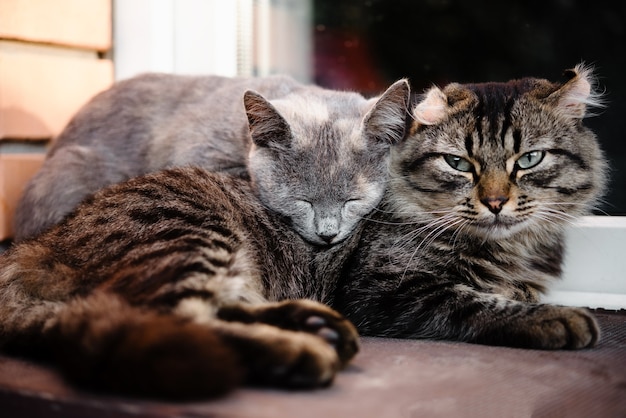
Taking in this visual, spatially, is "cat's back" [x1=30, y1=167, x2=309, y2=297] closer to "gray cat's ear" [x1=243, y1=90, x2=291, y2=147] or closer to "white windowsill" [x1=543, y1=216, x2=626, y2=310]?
"gray cat's ear" [x1=243, y1=90, x2=291, y2=147]

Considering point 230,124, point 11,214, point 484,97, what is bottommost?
point 11,214

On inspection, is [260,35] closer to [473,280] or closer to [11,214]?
[11,214]

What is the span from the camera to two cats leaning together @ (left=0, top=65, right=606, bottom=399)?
1.46 metres

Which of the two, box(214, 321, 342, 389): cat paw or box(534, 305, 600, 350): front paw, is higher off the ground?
box(214, 321, 342, 389): cat paw

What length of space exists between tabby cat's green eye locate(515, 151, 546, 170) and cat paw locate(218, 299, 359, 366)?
0.72m

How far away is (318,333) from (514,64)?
1620 millimetres

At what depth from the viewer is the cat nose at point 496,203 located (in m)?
1.83

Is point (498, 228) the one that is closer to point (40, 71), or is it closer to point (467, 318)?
point (467, 318)

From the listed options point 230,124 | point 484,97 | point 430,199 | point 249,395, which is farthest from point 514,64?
point 249,395

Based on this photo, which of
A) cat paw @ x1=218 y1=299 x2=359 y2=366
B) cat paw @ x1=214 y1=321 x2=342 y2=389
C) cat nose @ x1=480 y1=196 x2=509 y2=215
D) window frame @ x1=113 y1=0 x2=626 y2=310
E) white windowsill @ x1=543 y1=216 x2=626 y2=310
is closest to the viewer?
cat paw @ x1=214 y1=321 x2=342 y2=389

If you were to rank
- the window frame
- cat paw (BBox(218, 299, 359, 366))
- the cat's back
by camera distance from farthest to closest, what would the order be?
the window frame → the cat's back → cat paw (BBox(218, 299, 359, 366))

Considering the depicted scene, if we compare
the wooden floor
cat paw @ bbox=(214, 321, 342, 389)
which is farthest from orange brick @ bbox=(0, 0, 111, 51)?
cat paw @ bbox=(214, 321, 342, 389)

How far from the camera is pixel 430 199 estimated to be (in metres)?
2.02

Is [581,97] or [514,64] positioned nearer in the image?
[581,97]
